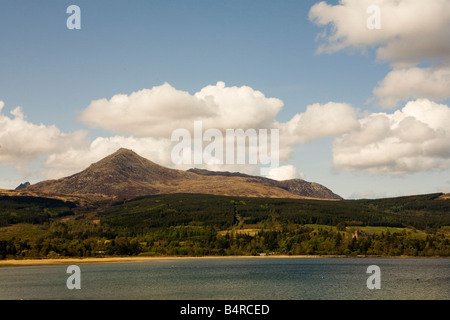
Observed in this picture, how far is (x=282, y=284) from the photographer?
14250 centimetres

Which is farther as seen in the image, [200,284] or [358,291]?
[200,284]

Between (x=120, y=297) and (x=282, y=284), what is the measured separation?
5273 centimetres
